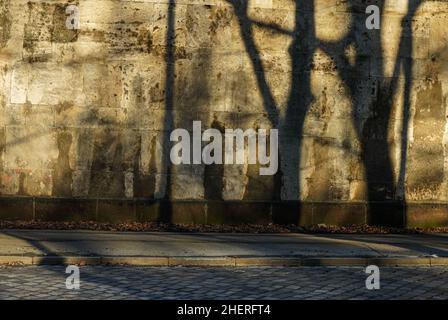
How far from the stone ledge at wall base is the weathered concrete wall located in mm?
36

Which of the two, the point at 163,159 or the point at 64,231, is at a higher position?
the point at 163,159

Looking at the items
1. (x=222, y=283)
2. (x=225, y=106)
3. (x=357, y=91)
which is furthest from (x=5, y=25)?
(x=222, y=283)

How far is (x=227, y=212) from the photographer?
617 inches

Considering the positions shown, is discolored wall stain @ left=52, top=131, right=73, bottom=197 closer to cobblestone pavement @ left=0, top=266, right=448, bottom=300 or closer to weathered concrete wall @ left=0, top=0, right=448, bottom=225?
weathered concrete wall @ left=0, top=0, right=448, bottom=225

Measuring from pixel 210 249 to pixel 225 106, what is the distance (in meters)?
5.16

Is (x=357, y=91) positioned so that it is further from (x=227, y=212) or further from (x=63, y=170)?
(x=63, y=170)

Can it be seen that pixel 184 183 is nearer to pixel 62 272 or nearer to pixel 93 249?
pixel 93 249

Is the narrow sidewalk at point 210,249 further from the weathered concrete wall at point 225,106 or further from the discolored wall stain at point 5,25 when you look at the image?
the discolored wall stain at point 5,25

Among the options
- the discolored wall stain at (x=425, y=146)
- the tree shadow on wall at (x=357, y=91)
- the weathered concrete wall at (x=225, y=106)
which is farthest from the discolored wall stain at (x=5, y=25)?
the discolored wall stain at (x=425, y=146)

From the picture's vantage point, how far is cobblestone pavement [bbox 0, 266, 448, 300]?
827 cm

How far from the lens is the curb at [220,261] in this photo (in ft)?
34.2

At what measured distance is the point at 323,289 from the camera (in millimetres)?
8820
